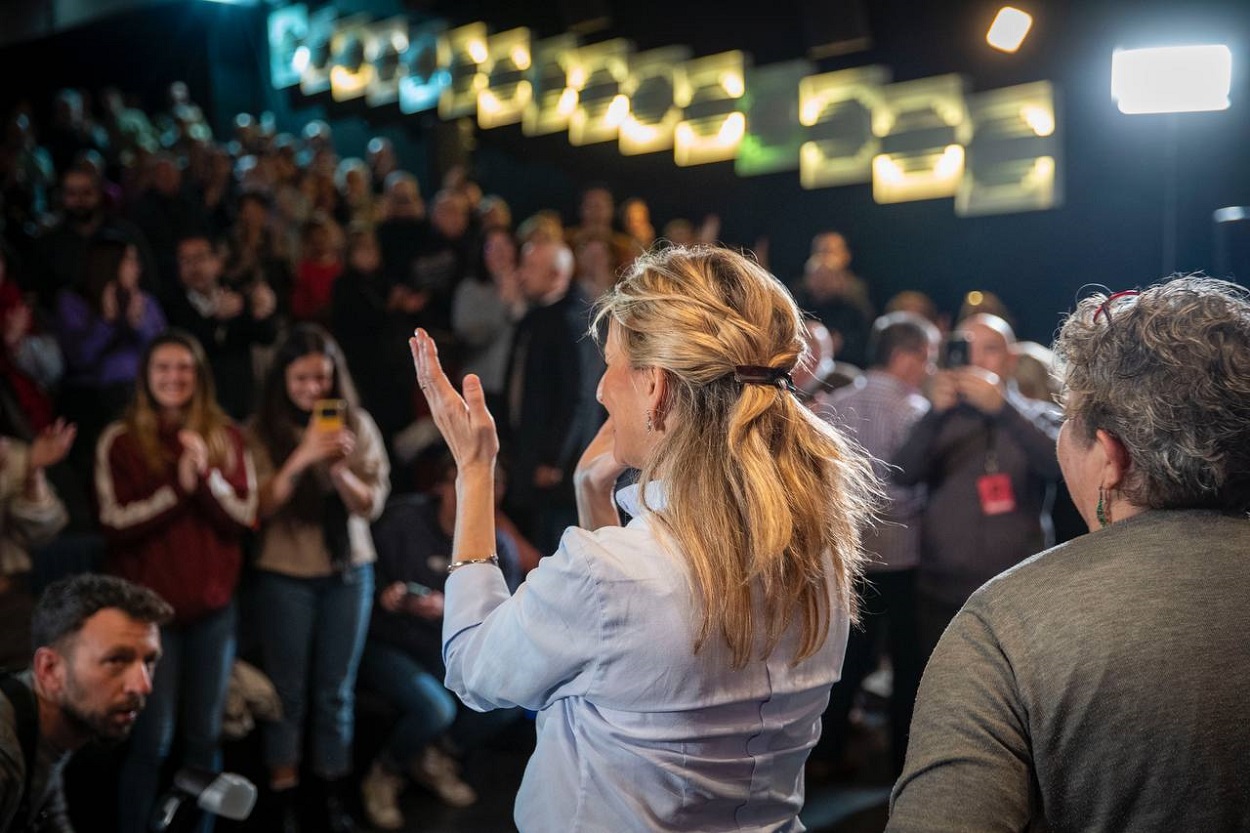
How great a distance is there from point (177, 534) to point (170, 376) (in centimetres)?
44

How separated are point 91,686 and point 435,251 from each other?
3.51 metres

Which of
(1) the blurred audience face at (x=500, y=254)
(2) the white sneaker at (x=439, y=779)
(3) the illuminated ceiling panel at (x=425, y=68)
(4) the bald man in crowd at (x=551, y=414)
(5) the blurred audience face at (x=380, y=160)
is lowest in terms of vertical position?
(2) the white sneaker at (x=439, y=779)

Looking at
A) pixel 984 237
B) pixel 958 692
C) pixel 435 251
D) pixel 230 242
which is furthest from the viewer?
pixel 984 237

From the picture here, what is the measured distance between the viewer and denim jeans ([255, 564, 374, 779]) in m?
3.38

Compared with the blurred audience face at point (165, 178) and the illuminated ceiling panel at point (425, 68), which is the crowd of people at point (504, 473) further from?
the illuminated ceiling panel at point (425, 68)

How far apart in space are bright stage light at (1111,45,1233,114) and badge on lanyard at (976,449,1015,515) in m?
1.19

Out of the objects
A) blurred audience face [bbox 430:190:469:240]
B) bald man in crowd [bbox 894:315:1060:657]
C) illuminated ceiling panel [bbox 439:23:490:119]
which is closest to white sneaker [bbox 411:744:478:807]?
bald man in crowd [bbox 894:315:1060:657]

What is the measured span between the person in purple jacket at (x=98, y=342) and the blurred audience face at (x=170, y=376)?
0.98 meters

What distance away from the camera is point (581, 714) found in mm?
1250

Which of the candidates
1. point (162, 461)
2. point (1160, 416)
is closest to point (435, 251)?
point (162, 461)

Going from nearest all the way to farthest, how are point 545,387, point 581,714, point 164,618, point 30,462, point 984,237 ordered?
point 581,714, point 164,618, point 30,462, point 545,387, point 984,237

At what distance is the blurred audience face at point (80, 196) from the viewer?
5117 mm

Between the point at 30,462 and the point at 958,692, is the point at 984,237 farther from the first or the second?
the point at 958,692

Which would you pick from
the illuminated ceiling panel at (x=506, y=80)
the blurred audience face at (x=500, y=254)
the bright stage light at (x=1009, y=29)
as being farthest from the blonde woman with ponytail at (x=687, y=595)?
the illuminated ceiling panel at (x=506, y=80)
